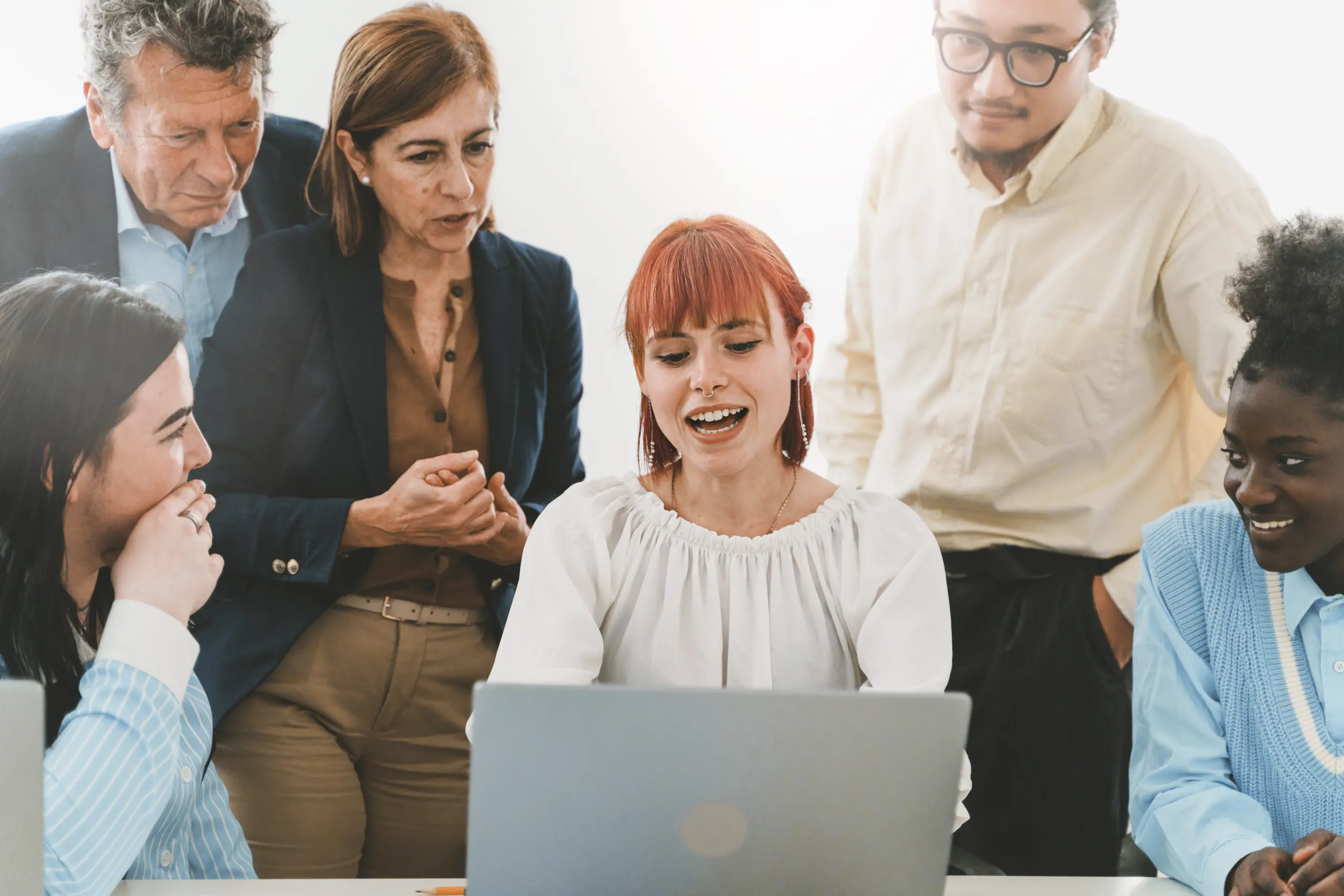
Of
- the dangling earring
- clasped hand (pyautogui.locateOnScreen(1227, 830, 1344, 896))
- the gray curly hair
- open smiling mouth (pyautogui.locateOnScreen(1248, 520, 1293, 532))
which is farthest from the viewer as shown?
the gray curly hair

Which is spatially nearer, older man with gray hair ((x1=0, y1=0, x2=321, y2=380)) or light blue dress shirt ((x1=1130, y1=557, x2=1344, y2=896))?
light blue dress shirt ((x1=1130, y1=557, x2=1344, y2=896))

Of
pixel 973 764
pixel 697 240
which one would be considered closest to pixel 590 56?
pixel 697 240

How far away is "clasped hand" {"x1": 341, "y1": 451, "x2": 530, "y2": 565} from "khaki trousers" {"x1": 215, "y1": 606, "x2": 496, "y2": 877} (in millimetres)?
144

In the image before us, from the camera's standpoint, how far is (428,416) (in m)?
2.18

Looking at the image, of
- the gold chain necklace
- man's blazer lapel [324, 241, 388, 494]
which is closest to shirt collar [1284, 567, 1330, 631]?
the gold chain necklace

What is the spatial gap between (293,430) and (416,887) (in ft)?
3.06

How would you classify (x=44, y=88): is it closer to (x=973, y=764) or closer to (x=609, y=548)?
(x=609, y=548)

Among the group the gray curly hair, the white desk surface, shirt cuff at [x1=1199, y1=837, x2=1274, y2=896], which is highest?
the gray curly hair

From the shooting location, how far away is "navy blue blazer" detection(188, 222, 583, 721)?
6.95ft

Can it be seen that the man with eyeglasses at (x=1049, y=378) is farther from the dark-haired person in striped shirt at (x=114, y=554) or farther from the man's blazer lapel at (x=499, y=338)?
the dark-haired person in striped shirt at (x=114, y=554)

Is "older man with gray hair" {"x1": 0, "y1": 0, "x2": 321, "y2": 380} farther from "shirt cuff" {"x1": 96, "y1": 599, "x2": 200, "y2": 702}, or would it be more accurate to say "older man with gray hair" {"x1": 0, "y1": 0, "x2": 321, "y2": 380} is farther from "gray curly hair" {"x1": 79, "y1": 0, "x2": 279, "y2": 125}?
"shirt cuff" {"x1": 96, "y1": 599, "x2": 200, "y2": 702}

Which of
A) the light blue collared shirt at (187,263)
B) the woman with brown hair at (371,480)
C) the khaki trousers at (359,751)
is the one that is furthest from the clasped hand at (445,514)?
the light blue collared shirt at (187,263)

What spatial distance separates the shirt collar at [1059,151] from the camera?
2.27 m

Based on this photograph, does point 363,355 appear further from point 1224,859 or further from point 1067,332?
point 1224,859
